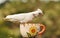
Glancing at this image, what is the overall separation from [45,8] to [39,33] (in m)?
0.20

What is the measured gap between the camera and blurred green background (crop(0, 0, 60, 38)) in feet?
3.34

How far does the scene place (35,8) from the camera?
3.47 feet

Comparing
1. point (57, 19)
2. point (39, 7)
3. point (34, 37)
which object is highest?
point (39, 7)

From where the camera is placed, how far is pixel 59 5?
1064 mm

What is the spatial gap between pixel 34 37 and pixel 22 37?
0.29 feet

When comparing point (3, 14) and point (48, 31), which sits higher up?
point (3, 14)

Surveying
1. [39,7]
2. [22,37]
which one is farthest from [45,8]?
[22,37]

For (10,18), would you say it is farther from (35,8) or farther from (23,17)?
(35,8)

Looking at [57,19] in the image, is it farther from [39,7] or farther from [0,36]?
[0,36]

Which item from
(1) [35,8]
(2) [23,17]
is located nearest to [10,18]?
(2) [23,17]

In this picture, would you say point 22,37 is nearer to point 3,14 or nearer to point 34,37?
point 34,37

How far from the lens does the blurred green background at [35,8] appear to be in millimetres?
1018

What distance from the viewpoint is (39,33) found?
1.01 metres

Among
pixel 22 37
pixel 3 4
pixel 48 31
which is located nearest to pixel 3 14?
pixel 3 4
